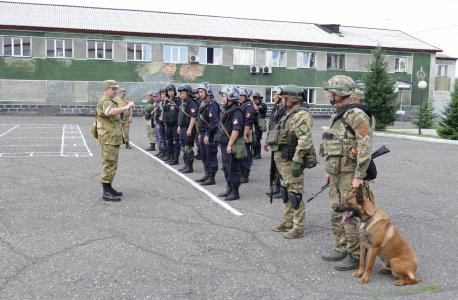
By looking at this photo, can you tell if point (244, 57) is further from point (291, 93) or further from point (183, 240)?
point (183, 240)

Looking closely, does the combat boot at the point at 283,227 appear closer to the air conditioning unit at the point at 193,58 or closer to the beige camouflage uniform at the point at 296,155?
the beige camouflage uniform at the point at 296,155

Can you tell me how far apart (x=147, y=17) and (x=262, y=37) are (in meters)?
10.2

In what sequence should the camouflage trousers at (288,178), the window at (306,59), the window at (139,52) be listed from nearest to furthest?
the camouflage trousers at (288,178), the window at (139,52), the window at (306,59)

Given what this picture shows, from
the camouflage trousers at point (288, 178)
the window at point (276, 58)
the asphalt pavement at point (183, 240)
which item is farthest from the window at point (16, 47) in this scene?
the camouflage trousers at point (288, 178)

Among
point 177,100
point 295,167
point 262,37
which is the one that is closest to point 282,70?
point 262,37

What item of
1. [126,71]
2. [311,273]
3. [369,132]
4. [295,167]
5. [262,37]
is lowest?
[311,273]

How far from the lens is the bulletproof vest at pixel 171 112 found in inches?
420

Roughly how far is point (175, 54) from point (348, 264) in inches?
1196

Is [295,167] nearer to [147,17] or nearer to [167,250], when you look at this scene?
[167,250]

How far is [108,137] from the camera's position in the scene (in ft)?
22.9

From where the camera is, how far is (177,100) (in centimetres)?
Answer: 1084

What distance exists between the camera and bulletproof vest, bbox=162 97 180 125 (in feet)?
35.0

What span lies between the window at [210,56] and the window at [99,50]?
7034 millimetres

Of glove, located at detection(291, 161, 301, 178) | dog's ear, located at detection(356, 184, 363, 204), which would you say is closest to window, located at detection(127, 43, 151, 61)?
glove, located at detection(291, 161, 301, 178)
